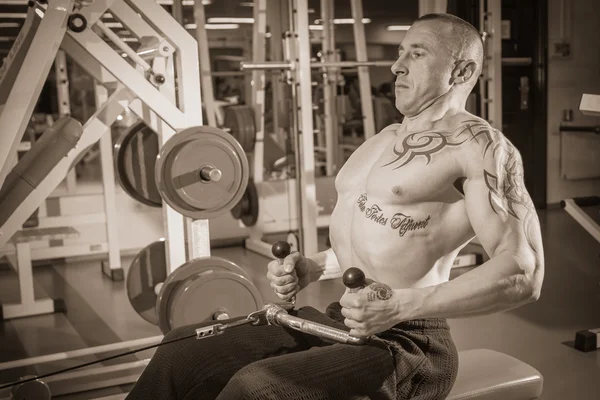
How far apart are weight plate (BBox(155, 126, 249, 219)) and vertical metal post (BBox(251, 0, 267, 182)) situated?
2.49m

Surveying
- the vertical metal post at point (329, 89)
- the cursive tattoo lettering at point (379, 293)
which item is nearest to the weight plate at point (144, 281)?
the cursive tattoo lettering at point (379, 293)

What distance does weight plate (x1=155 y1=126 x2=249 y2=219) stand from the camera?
Result: 2459 mm

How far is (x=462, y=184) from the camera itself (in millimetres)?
1398

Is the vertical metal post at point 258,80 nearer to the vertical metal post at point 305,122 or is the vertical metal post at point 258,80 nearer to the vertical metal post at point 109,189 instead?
the vertical metal post at point 305,122

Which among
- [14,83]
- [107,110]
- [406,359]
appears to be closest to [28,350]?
[107,110]

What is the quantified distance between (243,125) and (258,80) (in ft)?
1.13

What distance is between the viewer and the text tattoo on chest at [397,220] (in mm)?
1397

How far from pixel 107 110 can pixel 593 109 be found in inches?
76.0

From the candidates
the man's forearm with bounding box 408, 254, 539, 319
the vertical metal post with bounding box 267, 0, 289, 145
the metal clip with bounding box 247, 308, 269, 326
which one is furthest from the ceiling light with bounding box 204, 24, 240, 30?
the man's forearm with bounding box 408, 254, 539, 319

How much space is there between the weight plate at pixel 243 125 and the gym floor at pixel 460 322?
2.74ft

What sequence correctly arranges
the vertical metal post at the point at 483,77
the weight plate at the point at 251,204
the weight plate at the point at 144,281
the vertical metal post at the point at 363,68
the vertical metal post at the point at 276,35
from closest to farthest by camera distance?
the weight plate at the point at 144,281
the vertical metal post at the point at 483,77
the weight plate at the point at 251,204
the vertical metal post at the point at 363,68
the vertical metal post at the point at 276,35

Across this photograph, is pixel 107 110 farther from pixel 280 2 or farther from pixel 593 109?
pixel 280 2

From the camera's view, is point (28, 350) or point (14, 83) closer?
point (14, 83)

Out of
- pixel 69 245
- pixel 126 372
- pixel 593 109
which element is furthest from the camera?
pixel 69 245
